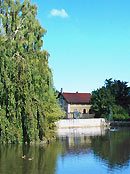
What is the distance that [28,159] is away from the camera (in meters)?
33.8

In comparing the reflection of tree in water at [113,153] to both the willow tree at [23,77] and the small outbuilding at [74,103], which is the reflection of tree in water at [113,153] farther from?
the small outbuilding at [74,103]

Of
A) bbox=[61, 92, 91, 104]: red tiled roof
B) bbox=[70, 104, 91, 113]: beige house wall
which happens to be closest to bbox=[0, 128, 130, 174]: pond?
bbox=[61, 92, 91, 104]: red tiled roof

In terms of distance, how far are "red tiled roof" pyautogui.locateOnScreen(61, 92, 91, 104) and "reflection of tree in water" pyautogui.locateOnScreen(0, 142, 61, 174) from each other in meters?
59.3

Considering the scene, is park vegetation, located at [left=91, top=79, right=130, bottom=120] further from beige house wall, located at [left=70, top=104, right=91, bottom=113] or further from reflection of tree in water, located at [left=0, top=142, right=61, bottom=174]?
reflection of tree in water, located at [left=0, top=142, right=61, bottom=174]

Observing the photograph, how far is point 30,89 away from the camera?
41125 mm

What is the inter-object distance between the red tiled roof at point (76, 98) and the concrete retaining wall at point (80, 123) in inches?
810

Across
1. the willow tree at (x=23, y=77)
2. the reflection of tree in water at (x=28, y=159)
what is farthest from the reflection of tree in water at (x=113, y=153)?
the willow tree at (x=23, y=77)

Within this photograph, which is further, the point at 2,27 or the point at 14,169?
the point at 2,27

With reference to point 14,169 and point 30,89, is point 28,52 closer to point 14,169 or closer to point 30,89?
point 30,89

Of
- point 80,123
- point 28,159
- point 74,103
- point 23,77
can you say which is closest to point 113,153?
point 28,159

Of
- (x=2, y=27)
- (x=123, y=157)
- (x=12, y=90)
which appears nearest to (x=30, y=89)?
(x=12, y=90)

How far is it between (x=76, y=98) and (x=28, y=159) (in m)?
70.5

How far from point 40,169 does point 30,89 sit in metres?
12.8

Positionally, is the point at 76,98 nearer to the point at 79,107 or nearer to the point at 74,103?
the point at 74,103
